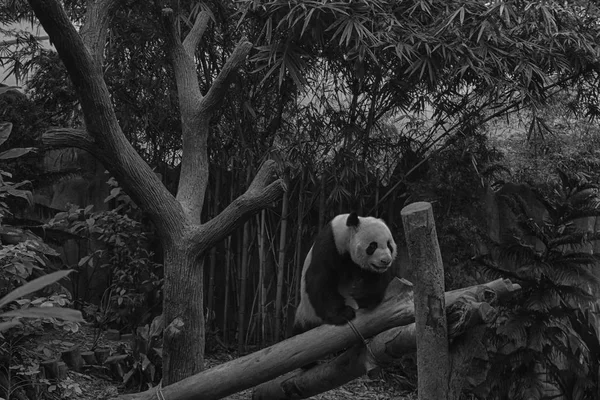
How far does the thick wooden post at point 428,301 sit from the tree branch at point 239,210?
139 cm

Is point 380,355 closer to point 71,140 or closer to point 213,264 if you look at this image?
point 71,140

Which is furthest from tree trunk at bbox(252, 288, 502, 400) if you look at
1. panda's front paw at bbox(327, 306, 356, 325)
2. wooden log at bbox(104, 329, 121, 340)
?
wooden log at bbox(104, 329, 121, 340)

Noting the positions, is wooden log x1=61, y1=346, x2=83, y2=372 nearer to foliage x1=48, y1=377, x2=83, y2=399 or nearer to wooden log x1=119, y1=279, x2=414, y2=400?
foliage x1=48, y1=377, x2=83, y2=399

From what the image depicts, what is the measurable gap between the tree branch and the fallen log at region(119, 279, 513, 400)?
0.82 meters

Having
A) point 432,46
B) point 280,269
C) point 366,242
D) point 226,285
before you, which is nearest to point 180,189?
point 366,242

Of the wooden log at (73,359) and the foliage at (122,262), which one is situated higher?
the foliage at (122,262)

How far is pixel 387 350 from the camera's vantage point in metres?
3.24

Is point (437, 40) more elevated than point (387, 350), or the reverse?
point (437, 40)

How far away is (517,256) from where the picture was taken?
4926 mm

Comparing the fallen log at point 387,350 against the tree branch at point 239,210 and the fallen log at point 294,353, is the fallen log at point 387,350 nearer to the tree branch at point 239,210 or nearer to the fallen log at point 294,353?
the fallen log at point 294,353

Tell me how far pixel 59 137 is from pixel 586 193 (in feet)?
11.8

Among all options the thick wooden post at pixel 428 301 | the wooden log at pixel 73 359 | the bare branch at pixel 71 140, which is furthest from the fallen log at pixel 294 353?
the bare branch at pixel 71 140

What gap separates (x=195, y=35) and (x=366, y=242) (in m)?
2.05

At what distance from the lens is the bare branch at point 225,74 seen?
4043mm
